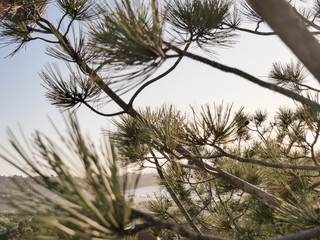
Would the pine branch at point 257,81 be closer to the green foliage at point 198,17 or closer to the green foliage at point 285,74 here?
the green foliage at point 198,17

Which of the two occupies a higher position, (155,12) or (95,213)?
(155,12)

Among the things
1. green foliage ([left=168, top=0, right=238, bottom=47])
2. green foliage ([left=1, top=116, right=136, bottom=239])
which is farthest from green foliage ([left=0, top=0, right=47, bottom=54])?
green foliage ([left=1, top=116, right=136, bottom=239])

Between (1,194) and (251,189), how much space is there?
21.6 inches

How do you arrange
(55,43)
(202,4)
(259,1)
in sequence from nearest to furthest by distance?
1. (259,1)
2. (202,4)
3. (55,43)

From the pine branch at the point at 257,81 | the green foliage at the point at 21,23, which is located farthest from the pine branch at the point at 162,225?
the green foliage at the point at 21,23

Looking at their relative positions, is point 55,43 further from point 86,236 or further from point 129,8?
point 86,236

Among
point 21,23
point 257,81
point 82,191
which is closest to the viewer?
point 82,191

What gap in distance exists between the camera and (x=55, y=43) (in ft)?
2.49

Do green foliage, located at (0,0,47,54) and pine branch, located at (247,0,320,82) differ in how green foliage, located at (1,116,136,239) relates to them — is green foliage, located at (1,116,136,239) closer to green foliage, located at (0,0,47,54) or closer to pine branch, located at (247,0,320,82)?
pine branch, located at (247,0,320,82)

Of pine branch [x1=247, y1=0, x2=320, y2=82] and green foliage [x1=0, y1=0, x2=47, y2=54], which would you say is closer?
pine branch [x1=247, y1=0, x2=320, y2=82]

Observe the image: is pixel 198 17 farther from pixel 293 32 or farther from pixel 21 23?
pixel 21 23

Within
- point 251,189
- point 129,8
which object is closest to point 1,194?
point 129,8

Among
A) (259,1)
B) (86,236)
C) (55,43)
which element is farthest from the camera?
(55,43)

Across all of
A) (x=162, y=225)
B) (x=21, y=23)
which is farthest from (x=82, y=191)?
(x=21, y=23)
